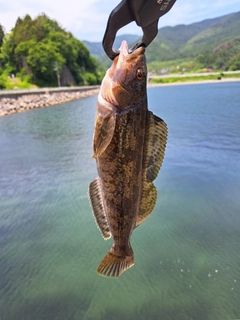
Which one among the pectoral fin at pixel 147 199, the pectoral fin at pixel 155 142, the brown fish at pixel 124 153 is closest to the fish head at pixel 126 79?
the brown fish at pixel 124 153

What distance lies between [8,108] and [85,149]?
2934 centimetres

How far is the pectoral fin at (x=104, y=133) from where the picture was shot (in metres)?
2.64

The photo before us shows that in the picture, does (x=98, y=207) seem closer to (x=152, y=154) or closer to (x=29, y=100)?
(x=152, y=154)

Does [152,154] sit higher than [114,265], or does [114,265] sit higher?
[152,154]

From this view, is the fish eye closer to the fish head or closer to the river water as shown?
the fish head

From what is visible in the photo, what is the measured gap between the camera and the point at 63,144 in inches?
730

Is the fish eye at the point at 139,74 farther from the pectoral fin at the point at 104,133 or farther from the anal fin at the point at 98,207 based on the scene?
the anal fin at the point at 98,207

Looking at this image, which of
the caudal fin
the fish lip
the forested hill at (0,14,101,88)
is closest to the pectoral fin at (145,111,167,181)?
the fish lip

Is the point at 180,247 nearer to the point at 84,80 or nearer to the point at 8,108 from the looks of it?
the point at 8,108

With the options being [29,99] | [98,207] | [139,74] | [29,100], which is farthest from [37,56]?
[139,74]

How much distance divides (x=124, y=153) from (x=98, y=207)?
76cm

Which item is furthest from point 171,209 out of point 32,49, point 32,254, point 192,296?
point 32,49

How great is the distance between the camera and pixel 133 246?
24.3 ft

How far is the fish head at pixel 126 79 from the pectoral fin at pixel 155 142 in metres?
0.27
